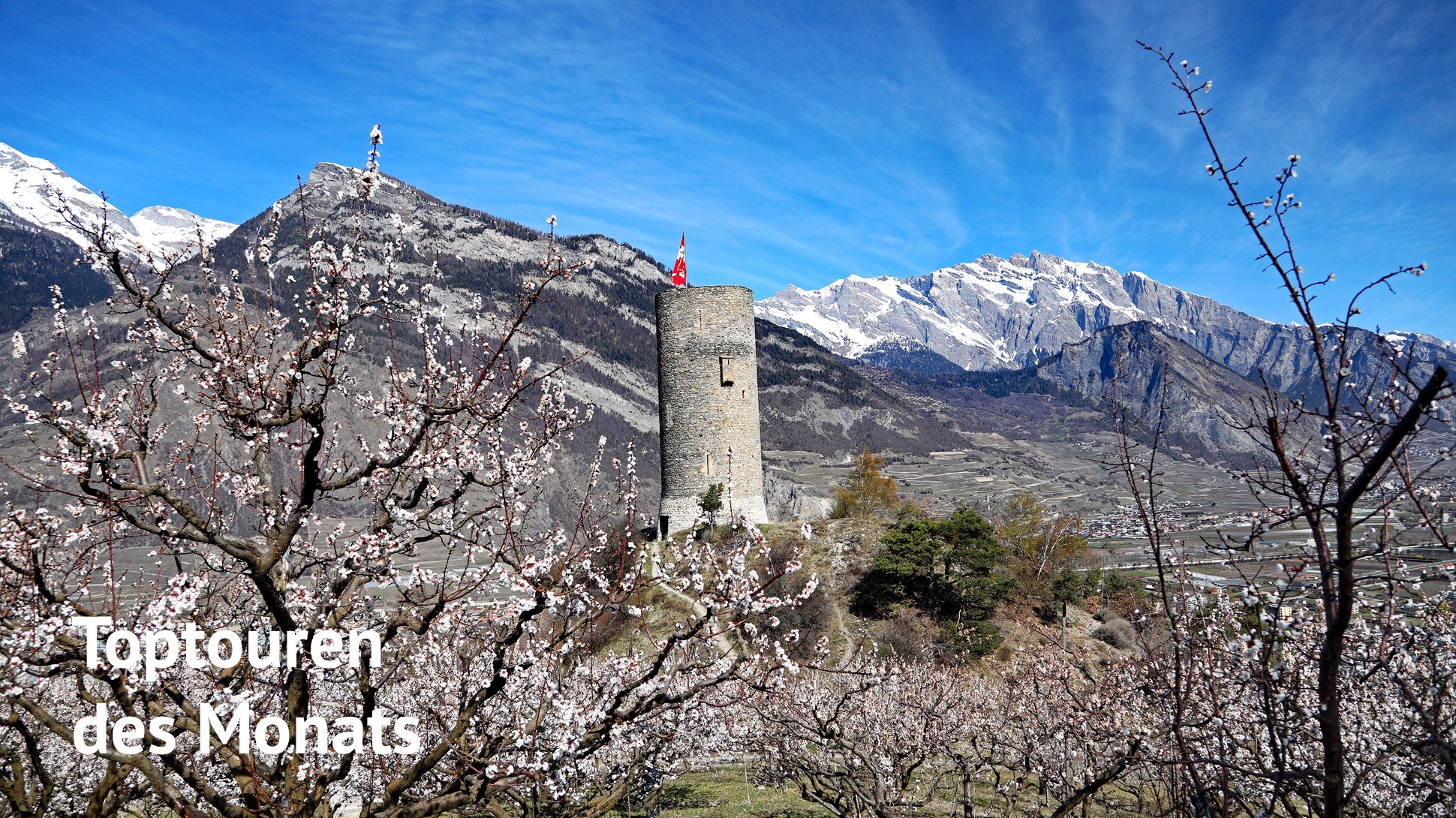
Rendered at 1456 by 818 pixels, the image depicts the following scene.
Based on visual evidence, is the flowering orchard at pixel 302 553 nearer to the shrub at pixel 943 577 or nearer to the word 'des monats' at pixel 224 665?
the word 'des monats' at pixel 224 665

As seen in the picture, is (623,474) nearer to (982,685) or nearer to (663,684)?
(663,684)

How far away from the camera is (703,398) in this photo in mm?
32875

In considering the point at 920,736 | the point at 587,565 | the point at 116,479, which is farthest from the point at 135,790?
the point at 920,736

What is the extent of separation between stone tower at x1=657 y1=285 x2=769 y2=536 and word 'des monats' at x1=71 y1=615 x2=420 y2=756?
26912mm

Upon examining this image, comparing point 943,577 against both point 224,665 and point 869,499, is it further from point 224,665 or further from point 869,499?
point 869,499

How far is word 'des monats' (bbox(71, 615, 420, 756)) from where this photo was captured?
485cm

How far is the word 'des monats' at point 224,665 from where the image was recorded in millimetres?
4852

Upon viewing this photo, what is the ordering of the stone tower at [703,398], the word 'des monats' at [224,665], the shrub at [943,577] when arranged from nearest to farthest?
the word 'des monats' at [224,665]
the shrub at [943,577]
the stone tower at [703,398]

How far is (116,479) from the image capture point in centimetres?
494

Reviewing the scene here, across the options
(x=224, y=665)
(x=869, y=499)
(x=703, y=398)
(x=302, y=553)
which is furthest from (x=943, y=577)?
(x=869, y=499)

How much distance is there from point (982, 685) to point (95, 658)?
76.8 feet

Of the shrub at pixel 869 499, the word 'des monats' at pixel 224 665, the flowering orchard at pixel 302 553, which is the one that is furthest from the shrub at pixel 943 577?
the shrub at pixel 869 499

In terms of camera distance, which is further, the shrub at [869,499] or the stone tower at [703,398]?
the shrub at [869,499]

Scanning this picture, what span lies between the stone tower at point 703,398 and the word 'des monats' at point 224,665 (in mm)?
26912
